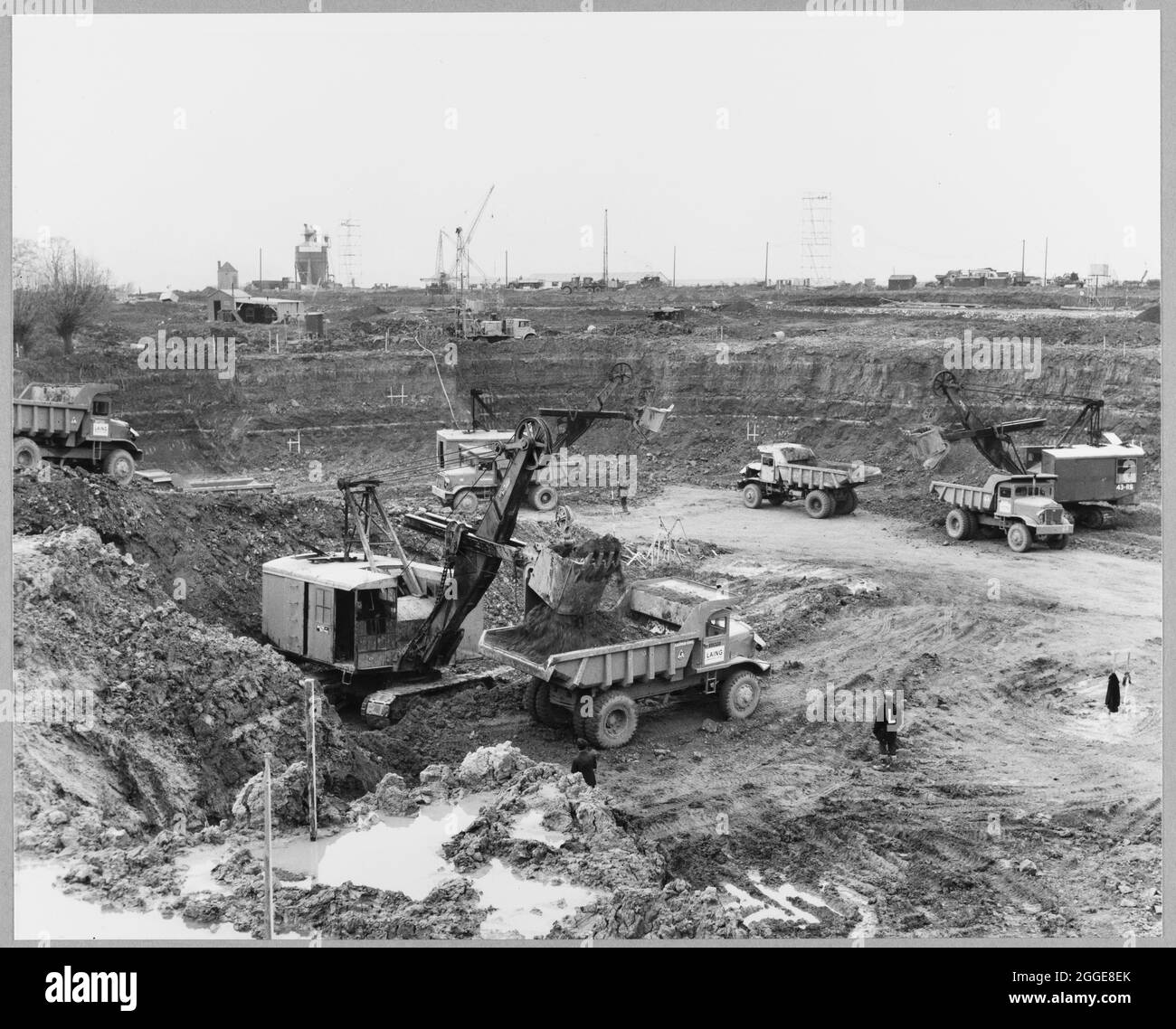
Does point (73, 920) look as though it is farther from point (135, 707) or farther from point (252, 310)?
point (252, 310)

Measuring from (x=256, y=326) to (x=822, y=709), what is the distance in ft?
90.9

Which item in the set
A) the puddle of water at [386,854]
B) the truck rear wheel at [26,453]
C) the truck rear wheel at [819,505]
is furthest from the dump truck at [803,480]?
the puddle of water at [386,854]

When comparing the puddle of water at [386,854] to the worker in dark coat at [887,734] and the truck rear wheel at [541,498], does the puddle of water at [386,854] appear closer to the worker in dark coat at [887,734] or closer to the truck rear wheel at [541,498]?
the worker in dark coat at [887,734]

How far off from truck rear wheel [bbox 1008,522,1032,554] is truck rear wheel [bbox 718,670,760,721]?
1014 centimetres

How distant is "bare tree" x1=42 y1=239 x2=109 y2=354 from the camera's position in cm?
3209

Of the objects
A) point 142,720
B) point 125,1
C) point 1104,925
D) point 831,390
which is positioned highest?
point 125,1

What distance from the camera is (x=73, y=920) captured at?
430 inches

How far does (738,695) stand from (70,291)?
2351 centimetres

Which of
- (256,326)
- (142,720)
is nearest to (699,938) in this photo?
(142,720)

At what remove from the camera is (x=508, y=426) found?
35312 mm

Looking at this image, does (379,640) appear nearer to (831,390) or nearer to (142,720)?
(142,720)

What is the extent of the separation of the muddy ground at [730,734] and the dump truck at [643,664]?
40cm

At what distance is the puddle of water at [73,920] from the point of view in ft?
35.3

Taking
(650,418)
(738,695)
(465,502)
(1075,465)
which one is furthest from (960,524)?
(738,695)
